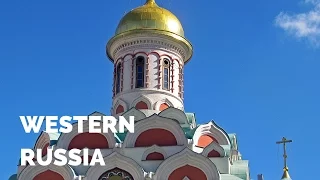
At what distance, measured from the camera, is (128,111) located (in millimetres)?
18125

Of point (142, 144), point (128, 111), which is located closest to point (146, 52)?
point (128, 111)

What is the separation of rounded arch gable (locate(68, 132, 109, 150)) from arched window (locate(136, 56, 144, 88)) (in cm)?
248

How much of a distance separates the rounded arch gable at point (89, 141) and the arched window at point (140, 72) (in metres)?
2.48

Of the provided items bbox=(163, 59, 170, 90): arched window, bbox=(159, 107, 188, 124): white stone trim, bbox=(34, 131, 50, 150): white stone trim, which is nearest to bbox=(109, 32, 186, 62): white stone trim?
bbox=(163, 59, 170, 90): arched window

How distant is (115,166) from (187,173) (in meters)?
1.80

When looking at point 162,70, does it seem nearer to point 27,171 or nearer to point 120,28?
point 120,28

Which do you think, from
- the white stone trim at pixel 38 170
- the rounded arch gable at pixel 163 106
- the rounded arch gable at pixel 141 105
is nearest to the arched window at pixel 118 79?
the rounded arch gable at pixel 141 105

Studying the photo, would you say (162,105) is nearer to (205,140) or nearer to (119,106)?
(119,106)

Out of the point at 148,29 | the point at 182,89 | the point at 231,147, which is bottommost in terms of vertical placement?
the point at 231,147

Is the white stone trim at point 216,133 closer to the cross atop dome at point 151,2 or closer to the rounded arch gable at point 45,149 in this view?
the rounded arch gable at point 45,149

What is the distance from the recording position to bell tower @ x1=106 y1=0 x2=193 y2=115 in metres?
18.9

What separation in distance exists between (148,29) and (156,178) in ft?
16.0

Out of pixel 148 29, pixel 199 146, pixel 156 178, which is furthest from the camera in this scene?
pixel 148 29

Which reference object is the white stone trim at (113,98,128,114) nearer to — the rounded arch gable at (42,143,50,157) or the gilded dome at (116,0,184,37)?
the gilded dome at (116,0,184,37)
